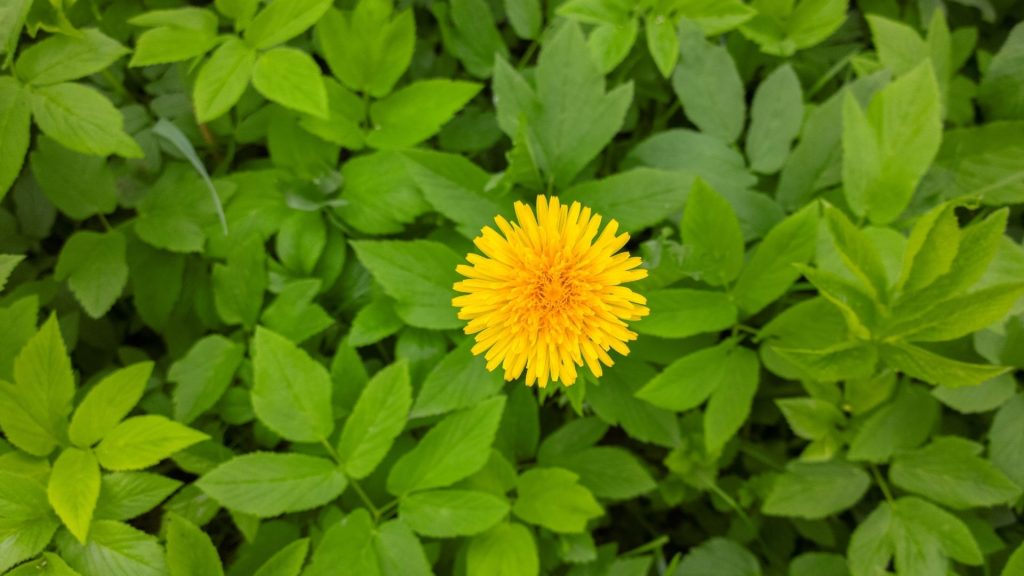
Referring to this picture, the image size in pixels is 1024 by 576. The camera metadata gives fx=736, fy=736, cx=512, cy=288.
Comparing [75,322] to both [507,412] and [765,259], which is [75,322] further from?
[765,259]

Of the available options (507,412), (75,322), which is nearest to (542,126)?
(507,412)

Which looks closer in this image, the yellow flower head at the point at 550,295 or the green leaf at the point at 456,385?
the yellow flower head at the point at 550,295

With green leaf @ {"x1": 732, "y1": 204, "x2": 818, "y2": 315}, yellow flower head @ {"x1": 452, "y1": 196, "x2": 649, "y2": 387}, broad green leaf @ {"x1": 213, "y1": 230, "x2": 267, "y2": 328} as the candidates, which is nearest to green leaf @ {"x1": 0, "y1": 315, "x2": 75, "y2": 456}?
broad green leaf @ {"x1": 213, "y1": 230, "x2": 267, "y2": 328}

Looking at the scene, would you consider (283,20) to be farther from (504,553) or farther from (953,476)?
(953,476)

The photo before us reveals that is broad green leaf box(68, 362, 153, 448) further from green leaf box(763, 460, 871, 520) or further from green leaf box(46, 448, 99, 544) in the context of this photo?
green leaf box(763, 460, 871, 520)

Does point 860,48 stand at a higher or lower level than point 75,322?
higher

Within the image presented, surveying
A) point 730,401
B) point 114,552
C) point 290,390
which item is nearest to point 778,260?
point 730,401

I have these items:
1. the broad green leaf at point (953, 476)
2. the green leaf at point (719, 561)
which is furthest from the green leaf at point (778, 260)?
the green leaf at point (719, 561)

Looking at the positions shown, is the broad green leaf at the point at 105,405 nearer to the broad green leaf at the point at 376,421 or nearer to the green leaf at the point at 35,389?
the green leaf at the point at 35,389
